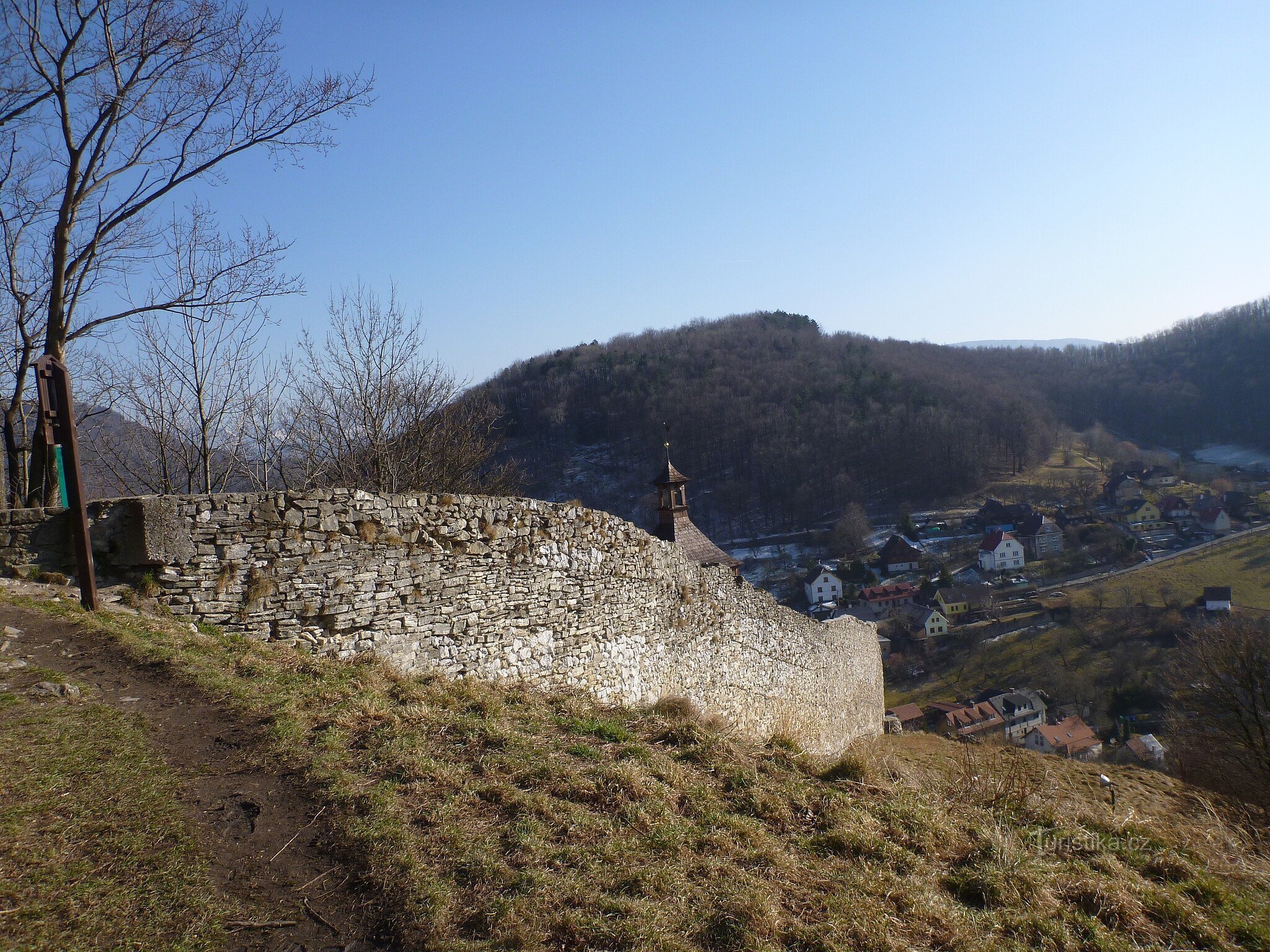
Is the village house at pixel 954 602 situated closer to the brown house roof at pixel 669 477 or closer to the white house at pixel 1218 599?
the white house at pixel 1218 599

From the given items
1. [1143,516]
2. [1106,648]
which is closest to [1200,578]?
[1106,648]

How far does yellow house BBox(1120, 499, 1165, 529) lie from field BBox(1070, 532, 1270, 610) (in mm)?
6660

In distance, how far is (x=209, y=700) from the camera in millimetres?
4941

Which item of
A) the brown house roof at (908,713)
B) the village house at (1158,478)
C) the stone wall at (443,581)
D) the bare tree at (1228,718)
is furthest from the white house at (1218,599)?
the stone wall at (443,581)

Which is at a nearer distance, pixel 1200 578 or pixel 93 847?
pixel 93 847

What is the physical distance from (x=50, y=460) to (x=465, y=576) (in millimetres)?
5849

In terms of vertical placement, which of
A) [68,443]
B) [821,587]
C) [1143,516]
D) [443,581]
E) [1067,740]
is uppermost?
[68,443]

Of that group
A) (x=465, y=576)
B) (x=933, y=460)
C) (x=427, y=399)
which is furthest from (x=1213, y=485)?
(x=465, y=576)

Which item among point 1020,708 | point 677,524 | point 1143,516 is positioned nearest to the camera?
point 677,524

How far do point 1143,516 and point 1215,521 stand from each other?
5.01 meters

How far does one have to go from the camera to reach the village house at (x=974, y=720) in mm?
28809

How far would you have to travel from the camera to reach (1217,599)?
39.7 m

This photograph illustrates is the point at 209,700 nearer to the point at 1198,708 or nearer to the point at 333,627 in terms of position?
the point at 333,627

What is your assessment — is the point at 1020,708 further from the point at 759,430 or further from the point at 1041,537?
the point at 759,430
